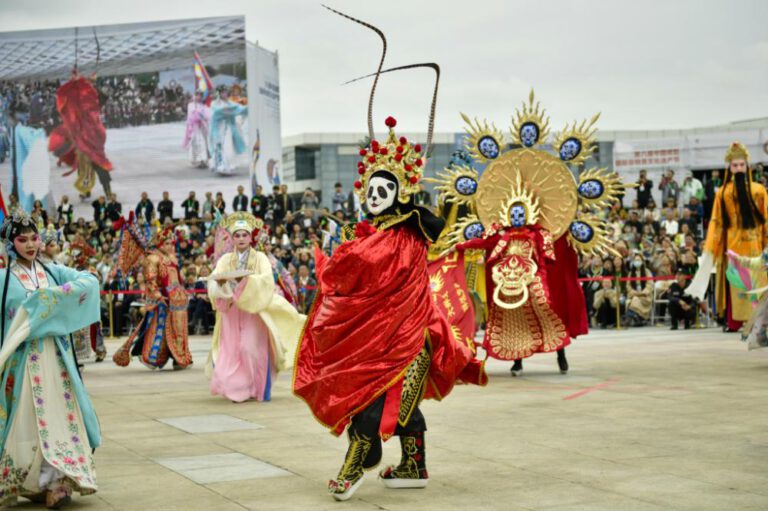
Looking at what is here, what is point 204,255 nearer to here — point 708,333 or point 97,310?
point 708,333

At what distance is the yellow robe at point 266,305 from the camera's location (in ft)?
35.8

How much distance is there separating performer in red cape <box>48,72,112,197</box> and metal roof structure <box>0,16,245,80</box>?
2.03 ft

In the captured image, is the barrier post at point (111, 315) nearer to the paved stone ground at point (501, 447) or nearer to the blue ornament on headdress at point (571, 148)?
the paved stone ground at point (501, 447)

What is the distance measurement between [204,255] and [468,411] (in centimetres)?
1286

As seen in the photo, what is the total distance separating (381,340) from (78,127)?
2857 centimetres

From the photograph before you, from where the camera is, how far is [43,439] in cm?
612

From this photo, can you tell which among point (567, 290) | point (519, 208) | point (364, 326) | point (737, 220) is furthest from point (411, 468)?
point (737, 220)

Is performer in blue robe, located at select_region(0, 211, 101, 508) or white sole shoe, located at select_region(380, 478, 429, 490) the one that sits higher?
performer in blue robe, located at select_region(0, 211, 101, 508)

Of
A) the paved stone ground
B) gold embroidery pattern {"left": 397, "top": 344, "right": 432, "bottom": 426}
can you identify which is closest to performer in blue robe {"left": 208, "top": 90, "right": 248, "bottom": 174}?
the paved stone ground

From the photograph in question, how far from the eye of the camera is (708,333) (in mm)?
17969

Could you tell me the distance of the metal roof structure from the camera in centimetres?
3312

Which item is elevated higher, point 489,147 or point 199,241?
point 489,147

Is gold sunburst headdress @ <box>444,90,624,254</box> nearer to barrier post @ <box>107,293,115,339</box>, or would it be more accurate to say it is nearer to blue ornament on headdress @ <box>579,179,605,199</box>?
blue ornament on headdress @ <box>579,179,605,199</box>

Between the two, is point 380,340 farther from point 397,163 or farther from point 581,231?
point 581,231
